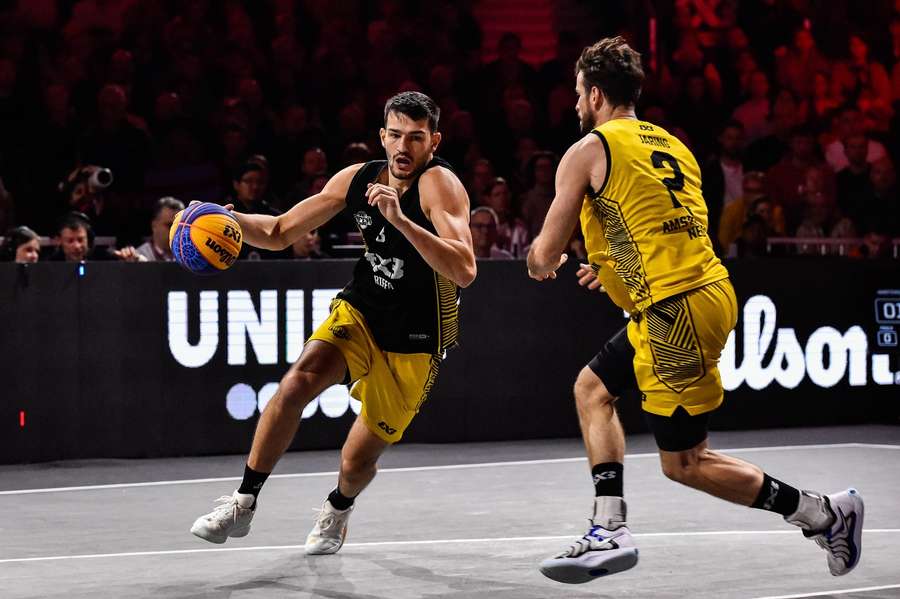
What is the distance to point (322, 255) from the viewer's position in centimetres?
1139

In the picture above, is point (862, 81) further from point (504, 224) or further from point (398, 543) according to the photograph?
point (398, 543)

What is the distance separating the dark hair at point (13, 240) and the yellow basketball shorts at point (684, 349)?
18.3ft

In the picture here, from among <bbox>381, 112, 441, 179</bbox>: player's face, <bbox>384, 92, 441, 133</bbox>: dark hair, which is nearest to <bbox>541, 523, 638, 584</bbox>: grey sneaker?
<bbox>381, 112, 441, 179</bbox>: player's face

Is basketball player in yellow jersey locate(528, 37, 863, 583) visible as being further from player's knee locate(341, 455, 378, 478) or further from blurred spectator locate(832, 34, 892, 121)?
blurred spectator locate(832, 34, 892, 121)

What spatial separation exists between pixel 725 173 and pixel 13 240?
7.02m

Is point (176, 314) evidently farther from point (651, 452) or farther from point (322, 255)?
point (651, 452)

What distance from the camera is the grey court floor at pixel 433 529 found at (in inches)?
246

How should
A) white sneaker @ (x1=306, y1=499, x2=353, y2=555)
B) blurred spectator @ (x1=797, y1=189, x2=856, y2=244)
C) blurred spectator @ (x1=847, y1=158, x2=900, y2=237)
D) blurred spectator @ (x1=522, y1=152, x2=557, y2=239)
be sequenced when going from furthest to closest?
blurred spectator @ (x1=847, y1=158, x2=900, y2=237), blurred spectator @ (x1=797, y1=189, x2=856, y2=244), blurred spectator @ (x1=522, y1=152, x2=557, y2=239), white sneaker @ (x1=306, y1=499, x2=353, y2=555)

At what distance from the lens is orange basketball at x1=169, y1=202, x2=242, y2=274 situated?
6.78 m

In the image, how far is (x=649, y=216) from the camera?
5.80 metres

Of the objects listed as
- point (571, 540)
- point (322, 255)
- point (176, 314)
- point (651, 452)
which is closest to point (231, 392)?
point (176, 314)

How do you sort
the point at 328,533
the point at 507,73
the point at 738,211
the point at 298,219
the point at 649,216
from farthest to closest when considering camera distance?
1. the point at 507,73
2. the point at 738,211
3. the point at 298,219
4. the point at 328,533
5. the point at 649,216

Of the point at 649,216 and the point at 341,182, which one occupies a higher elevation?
the point at 341,182

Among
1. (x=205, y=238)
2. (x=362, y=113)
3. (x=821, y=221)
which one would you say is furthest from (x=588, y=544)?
(x=821, y=221)
